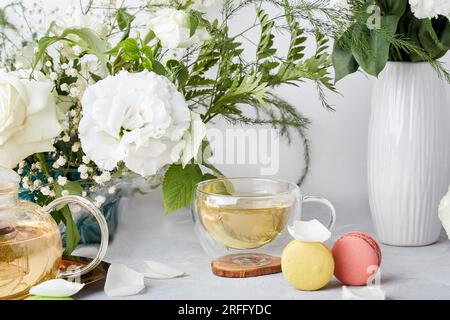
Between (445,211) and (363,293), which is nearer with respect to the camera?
(363,293)

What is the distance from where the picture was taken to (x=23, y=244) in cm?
86

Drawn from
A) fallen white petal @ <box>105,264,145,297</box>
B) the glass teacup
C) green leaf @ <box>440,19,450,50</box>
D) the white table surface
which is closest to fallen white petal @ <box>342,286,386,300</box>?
the white table surface

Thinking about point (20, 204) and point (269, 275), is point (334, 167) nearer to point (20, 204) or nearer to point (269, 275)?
point (269, 275)

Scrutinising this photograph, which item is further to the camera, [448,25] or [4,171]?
[448,25]

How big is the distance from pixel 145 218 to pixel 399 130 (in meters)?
0.42

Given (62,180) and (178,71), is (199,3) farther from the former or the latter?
(62,180)

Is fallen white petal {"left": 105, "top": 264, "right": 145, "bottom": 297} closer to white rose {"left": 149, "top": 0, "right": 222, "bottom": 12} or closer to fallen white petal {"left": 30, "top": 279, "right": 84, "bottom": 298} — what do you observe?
fallen white petal {"left": 30, "top": 279, "right": 84, "bottom": 298}

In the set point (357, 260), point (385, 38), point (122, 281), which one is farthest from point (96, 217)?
point (385, 38)

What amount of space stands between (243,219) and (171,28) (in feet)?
0.80

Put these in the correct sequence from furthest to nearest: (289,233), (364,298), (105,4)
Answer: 1. (105,4)
2. (289,233)
3. (364,298)

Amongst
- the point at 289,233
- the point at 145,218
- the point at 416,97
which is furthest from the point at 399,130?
the point at 145,218

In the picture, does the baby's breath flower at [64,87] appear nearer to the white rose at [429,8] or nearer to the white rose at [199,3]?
the white rose at [199,3]

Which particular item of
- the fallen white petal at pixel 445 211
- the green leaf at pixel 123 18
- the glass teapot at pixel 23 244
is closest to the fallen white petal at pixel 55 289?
the glass teapot at pixel 23 244

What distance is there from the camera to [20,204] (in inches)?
35.9
